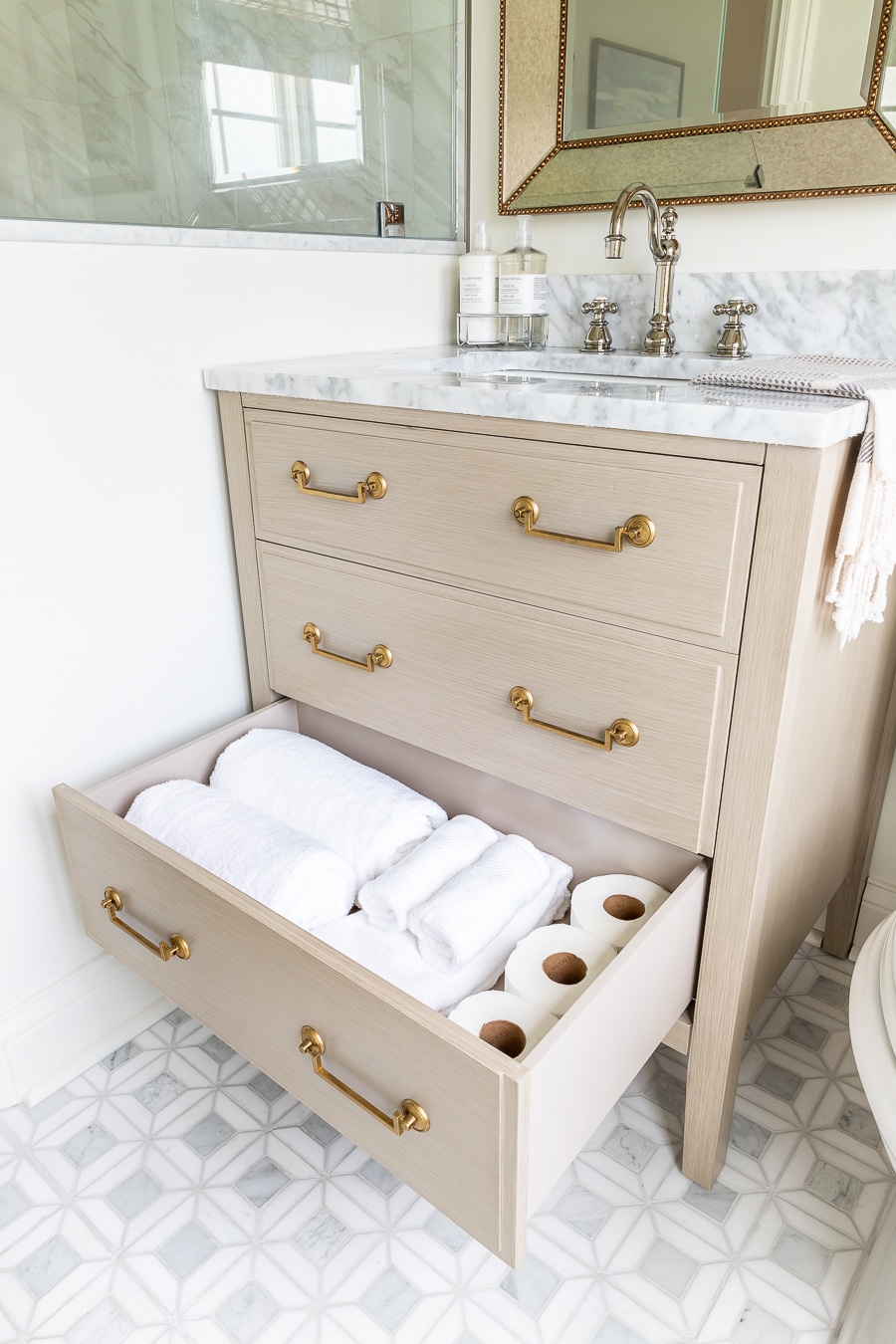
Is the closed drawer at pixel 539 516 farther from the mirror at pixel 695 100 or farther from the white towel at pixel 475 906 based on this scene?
the mirror at pixel 695 100

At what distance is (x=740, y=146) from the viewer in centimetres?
110

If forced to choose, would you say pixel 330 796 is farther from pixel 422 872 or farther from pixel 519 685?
pixel 519 685

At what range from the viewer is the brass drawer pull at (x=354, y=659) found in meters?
1.03

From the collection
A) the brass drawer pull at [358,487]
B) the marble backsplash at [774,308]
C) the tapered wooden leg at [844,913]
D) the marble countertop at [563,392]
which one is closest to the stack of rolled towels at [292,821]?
the brass drawer pull at [358,487]

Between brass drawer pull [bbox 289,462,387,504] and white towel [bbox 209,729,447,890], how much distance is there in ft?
1.02

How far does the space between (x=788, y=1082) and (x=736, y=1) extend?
1.29m

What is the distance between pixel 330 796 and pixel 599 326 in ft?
2.44

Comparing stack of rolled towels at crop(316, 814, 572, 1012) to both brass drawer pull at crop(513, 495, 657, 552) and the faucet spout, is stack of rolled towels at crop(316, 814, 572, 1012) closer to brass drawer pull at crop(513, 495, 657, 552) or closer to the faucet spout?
brass drawer pull at crop(513, 495, 657, 552)

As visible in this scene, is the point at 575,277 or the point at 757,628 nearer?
the point at 757,628

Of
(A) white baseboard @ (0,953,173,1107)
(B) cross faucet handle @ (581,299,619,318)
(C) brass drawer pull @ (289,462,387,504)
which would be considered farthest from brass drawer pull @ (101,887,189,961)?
(B) cross faucet handle @ (581,299,619,318)

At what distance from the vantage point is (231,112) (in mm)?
1113

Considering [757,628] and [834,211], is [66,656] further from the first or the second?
[834,211]

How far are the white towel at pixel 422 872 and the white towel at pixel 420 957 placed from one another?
0.06 ft

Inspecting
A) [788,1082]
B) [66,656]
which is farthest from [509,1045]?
[66,656]
